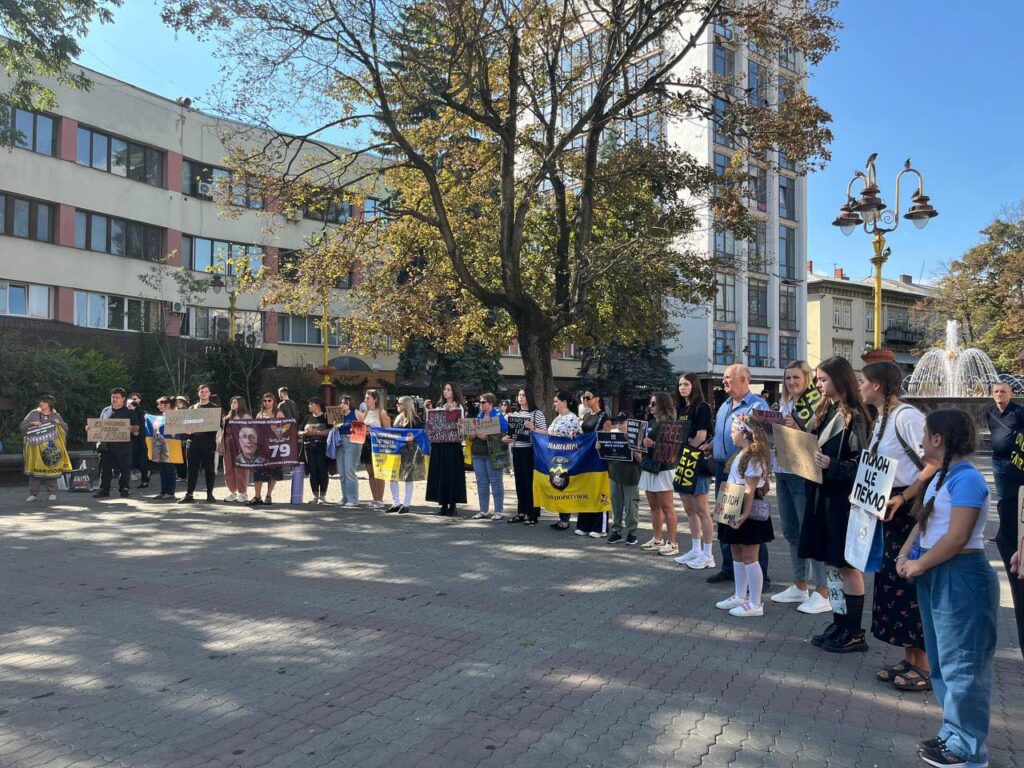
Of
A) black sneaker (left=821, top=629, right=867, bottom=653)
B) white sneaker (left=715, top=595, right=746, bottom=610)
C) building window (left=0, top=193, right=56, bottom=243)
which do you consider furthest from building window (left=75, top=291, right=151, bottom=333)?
black sneaker (left=821, top=629, right=867, bottom=653)

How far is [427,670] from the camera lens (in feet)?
17.7

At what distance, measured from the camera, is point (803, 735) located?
438 cm

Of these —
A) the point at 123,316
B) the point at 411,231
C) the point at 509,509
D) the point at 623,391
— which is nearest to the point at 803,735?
the point at 509,509

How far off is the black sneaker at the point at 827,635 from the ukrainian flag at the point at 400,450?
25.9 feet

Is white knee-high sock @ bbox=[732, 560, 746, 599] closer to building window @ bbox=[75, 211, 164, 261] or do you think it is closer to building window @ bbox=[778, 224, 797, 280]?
building window @ bbox=[75, 211, 164, 261]

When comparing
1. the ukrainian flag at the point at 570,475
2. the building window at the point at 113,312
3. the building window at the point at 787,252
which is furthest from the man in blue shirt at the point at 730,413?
the building window at the point at 787,252

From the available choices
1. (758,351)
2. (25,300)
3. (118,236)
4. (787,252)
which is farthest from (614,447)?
(787,252)

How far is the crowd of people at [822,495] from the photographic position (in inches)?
154

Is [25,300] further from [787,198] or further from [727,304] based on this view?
[787,198]

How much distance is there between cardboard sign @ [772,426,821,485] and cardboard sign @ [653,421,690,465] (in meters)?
2.38

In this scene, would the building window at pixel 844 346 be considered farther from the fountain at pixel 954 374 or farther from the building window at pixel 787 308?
the fountain at pixel 954 374

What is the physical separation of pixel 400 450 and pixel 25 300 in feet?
75.9

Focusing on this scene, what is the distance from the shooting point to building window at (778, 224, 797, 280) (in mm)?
59781

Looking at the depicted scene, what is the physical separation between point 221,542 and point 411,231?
11095 millimetres
